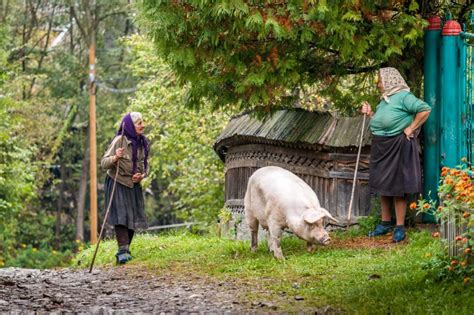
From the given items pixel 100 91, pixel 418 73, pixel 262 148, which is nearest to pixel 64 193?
pixel 100 91

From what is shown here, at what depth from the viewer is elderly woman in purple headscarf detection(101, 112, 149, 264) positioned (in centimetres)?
1324

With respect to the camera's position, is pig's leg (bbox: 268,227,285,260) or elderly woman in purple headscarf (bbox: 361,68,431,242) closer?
pig's leg (bbox: 268,227,285,260)

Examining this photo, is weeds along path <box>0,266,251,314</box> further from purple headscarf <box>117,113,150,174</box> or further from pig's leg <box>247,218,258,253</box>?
purple headscarf <box>117,113,150,174</box>

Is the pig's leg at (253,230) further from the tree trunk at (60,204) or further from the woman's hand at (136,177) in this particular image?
the tree trunk at (60,204)

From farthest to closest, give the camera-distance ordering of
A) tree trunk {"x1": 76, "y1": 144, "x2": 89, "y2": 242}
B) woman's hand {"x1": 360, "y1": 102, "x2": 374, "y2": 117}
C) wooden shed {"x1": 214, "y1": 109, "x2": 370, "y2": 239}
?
tree trunk {"x1": 76, "y1": 144, "x2": 89, "y2": 242}
wooden shed {"x1": 214, "y1": 109, "x2": 370, "y2": 239}
woman's hand {"x1": 360, "y1": 102, "x2": 374, "y2": 117}

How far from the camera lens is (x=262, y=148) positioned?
15555 millimetres

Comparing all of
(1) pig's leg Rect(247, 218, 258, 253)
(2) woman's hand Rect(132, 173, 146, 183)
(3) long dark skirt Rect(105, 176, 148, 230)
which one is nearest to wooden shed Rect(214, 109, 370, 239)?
(1) pig's leg Rect(247, 218, 258, 253)

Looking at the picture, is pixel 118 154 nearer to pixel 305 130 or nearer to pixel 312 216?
pixel 305 130

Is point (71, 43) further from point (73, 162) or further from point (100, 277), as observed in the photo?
point (100, 277)

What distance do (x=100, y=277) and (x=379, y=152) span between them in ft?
12.4

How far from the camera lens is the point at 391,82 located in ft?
39.8

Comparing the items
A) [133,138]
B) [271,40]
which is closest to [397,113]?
[271,40]

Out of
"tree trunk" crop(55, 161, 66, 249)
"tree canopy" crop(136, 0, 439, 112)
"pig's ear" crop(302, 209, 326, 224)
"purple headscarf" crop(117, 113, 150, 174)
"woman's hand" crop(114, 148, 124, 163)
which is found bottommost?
"tree trunk" crop(55, 161, 66, 249)

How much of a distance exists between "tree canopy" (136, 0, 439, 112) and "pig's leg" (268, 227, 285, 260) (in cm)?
184
